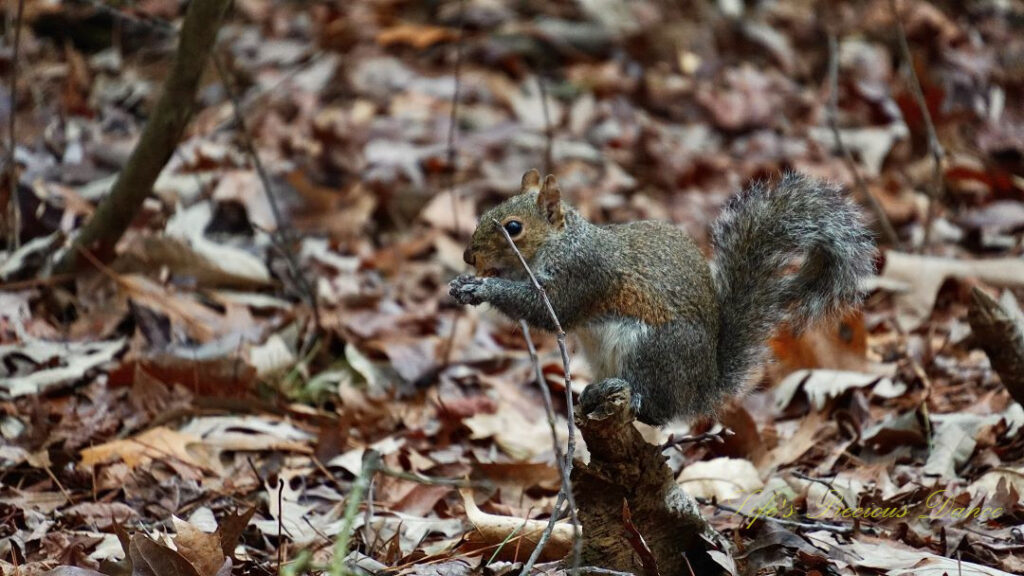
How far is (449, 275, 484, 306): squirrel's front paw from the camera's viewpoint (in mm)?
3582

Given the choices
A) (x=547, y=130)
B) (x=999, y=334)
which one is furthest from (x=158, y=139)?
(x=999, y=334)

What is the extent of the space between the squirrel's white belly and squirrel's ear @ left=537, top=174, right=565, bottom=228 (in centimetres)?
38

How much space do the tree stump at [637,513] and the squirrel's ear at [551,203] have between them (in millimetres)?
1078

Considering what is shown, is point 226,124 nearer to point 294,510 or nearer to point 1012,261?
point 294,510

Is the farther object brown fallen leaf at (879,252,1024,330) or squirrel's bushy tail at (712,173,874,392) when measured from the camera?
brown fallen leaf at (879,252,1024,330)

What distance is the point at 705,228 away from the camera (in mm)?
6617

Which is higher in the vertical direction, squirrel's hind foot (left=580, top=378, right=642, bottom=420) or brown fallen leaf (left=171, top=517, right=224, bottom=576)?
squirrel's hind foot (left=580, top=378, right=642, bottom=420)

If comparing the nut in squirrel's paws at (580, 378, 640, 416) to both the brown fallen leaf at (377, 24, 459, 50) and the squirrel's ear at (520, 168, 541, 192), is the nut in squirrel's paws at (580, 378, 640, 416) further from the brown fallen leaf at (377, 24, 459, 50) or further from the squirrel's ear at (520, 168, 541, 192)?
the brown fallen leaf at (377, 24, 459, 50)

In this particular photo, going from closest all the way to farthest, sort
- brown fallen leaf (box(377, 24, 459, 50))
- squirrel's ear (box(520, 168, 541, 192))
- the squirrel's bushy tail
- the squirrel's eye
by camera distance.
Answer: the squirrel's bushy tail < the squirrel's eye < squirrel's ear (box(520, 168, 541, 192)) < brown fallen leaf (box(377, 24, 459, 50))

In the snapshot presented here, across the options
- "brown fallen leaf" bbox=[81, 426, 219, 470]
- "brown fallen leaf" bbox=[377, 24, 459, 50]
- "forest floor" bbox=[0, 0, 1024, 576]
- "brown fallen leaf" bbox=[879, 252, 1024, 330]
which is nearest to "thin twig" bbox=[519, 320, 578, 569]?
"forest floor" bbox=[0, 0, 1024, 576]

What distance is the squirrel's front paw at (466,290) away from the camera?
3582 millimetres

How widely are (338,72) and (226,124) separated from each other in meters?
1.21

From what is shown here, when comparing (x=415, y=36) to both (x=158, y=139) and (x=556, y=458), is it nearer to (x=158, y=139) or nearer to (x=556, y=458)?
(x=158, y=139)

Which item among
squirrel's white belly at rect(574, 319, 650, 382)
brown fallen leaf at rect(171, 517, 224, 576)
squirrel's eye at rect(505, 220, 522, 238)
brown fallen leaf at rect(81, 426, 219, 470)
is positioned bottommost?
brown fallen leaf at rect(81, 426, 219, 470)
